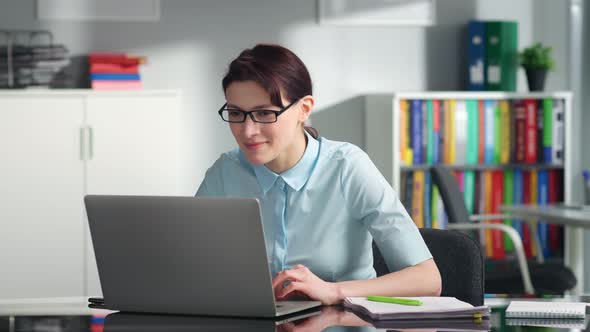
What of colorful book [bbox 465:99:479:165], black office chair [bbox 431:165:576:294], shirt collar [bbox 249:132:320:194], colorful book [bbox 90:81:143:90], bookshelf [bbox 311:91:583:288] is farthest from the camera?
colorful book [bbox 465:99:479:165]

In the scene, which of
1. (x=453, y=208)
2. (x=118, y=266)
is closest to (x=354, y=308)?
(x=118, y=266)

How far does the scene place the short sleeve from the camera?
2162 mm

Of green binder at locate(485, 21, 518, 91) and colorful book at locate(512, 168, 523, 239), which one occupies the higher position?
green binder at locate(485, 21, 518, 91)

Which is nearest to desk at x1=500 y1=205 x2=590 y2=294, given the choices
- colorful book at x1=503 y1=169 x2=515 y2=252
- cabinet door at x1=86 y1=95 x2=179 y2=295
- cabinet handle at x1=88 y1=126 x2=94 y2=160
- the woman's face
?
colorful book at x1=503 y1=169 x2=515 y2=252

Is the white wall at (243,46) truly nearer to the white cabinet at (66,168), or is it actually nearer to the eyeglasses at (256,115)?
the white cabinet at (66,168)

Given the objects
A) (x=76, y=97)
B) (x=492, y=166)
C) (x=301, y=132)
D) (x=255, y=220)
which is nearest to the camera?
(x=255, y=220)

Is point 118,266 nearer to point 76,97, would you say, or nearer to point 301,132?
point 301,132

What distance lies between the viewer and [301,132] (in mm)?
2324

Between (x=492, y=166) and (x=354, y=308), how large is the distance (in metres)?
3.77

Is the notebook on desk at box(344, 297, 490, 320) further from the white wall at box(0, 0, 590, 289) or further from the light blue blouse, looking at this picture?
the white wall at box(0, 0, 590, 289)

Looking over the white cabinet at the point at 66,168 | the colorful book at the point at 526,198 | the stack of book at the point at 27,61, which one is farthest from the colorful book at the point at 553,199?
the stack of book at the point at 27,61

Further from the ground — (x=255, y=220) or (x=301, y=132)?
(x=301, y=132)

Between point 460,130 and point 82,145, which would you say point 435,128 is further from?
point 82,145

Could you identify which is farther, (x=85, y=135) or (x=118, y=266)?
(x=85, y=135)
